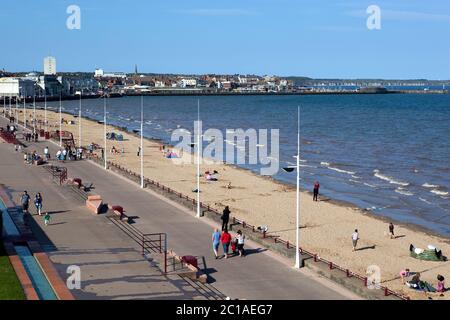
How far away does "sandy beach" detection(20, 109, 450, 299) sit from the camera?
20.9 meters

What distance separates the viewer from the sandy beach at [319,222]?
20922 millimetres

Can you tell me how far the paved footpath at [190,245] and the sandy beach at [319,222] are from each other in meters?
2.99

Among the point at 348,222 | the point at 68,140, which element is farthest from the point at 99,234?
the point at 68,140

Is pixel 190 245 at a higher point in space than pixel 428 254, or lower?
higher

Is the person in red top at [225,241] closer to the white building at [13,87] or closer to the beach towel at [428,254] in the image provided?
the beach towel at [428,254]

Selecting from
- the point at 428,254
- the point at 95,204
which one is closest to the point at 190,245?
the point at 95,204

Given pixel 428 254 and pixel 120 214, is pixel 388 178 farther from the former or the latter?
pixel 120 214

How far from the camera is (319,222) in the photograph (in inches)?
1075

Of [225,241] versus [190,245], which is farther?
[190,245]

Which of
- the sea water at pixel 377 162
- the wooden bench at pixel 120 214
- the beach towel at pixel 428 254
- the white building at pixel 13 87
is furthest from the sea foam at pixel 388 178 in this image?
the white building at pixel 13 87

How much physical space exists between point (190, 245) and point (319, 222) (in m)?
9.05

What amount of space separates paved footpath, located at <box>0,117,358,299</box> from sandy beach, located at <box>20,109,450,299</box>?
2993 mm
